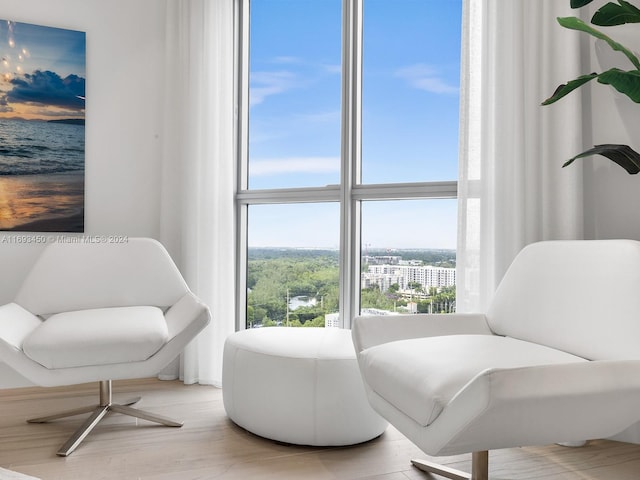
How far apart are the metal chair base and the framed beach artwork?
7.53 ft

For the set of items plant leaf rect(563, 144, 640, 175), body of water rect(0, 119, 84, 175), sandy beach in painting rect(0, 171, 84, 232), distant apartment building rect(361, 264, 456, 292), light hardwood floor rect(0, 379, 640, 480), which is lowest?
light hardwood floor rect(0, 379, 640, 480)

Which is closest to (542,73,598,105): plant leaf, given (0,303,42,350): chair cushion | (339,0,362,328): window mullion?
(339,0,362,328): window mullion

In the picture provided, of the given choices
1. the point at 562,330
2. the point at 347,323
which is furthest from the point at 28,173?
the point at 562,330

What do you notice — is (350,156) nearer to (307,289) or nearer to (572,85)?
(307,289)

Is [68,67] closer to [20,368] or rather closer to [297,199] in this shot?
[297,199]

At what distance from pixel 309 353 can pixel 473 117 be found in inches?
50.8

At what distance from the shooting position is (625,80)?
6.10 feet

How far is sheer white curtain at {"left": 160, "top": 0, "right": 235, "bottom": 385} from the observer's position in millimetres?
3102

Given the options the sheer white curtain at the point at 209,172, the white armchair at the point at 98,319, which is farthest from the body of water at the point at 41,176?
the sheer white curtain at the point at 209,172

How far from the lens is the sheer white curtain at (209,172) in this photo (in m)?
3.10

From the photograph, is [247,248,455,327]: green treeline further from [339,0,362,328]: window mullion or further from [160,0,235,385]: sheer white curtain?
[160,0,235,385]: sheer white curtain

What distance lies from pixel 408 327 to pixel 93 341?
47.3 inches

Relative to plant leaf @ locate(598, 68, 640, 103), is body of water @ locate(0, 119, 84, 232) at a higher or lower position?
lower

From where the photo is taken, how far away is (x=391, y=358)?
165 centimetres
